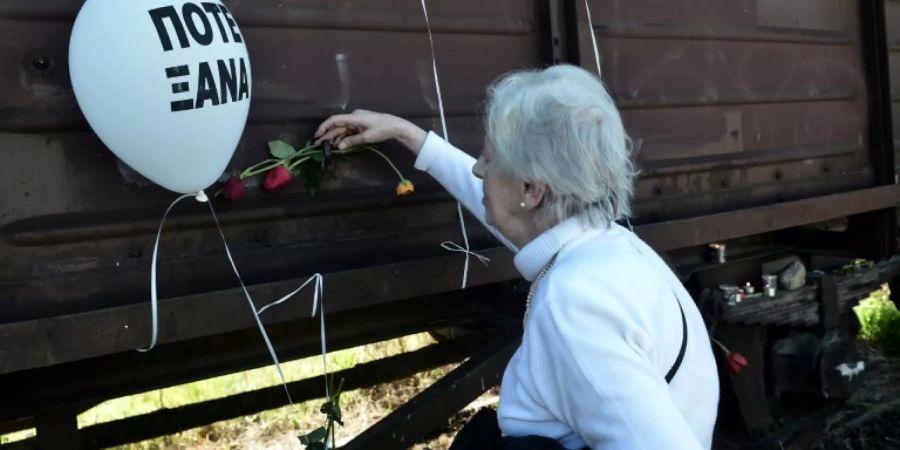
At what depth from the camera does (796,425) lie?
12.2 feet

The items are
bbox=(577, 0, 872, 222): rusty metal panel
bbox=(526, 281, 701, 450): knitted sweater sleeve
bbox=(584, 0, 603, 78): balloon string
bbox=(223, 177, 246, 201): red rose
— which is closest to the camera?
bbox=(526, 281, 701, 450): knitted sweater sleeve

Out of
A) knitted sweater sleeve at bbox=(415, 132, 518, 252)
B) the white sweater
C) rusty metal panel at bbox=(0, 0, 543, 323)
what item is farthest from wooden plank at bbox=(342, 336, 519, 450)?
the white sweater

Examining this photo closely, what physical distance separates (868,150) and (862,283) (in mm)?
604

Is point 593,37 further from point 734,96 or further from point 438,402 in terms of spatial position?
point 438,402

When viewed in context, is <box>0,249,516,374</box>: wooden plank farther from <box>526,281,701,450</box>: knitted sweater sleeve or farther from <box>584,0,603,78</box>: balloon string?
<box>526,281,701,450</box>: knitted sweater sleeve

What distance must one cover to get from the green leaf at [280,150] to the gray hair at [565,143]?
76 centimetres

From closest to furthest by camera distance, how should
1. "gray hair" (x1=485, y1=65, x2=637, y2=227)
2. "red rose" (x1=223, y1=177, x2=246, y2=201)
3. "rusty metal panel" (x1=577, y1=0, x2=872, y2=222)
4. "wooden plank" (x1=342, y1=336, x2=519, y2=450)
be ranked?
"gray hair" (x1=485, y1=65, x2=637, y2=227) < "red rose" (x1=223, y1=177, x2=246, y2=201) < "wooden plank" (x1=342, y1=336, x2=519, y2=450) < "rusty metal panel" (x1=577, y1=0, x2=872, y2=222)

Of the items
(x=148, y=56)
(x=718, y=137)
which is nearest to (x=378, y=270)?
(x=148, y=56)

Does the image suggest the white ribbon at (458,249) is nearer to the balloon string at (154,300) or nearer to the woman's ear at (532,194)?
the balloon string at (154,300)

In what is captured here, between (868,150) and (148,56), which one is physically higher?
(148,56)

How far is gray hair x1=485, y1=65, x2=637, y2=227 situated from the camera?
1.57 metres

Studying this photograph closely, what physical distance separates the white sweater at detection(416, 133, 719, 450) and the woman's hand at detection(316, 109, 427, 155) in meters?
0.79

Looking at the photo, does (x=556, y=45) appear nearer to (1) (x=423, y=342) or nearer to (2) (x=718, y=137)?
(2) (x=718, y=137)

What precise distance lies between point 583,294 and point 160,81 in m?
0.98
